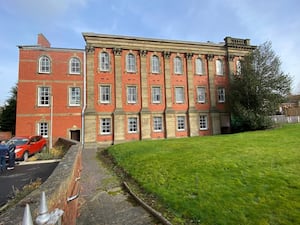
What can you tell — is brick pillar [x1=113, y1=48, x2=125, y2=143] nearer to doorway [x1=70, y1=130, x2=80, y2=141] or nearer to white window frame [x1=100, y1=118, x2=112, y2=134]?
white window frame [x1=100, y1=118, x2=112, y2=134]

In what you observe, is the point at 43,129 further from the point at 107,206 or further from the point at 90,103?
the point at 107,206

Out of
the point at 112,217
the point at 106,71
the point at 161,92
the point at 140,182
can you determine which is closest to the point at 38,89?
the point at 106,71

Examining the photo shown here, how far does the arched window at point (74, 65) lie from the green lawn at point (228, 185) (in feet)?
55.3

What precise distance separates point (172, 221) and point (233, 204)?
1875mm

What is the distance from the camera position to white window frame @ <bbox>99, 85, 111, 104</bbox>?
973 inches

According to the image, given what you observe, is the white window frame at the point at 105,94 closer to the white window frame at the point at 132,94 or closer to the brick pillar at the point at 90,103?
the brick pillar at the point at 90,103

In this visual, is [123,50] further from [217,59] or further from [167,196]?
[167,196]

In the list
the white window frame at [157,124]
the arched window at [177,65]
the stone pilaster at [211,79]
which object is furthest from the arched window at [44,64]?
the stone pilaster at [211,79]

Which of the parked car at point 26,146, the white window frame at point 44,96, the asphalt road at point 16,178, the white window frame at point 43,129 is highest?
the white window frame at point 44,96

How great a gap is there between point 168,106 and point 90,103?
986cm

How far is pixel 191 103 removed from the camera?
91.0 ft

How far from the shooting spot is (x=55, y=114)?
75.8ft

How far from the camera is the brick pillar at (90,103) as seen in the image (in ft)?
77.0

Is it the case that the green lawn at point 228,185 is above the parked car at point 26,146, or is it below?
below
